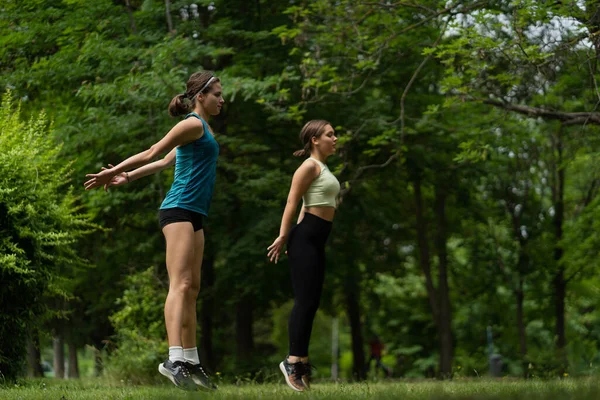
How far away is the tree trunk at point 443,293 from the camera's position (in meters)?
21.5

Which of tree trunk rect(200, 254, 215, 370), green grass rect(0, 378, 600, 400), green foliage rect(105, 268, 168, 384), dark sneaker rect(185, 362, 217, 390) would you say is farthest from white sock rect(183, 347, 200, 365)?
tree trunk rect(200, 254, 215, 370)

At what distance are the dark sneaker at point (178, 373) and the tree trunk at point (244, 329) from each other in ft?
43.8

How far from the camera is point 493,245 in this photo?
25.6m

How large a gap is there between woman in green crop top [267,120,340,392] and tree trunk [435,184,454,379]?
13.7 meters

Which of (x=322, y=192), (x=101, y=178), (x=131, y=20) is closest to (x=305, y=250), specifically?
(x=322, y=192)

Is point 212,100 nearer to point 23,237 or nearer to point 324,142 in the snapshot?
point 324,142

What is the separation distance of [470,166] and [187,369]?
568 inches

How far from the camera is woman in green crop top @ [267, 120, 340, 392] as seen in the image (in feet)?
23.0

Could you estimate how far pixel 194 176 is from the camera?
6395mm

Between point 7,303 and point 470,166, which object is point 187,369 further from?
point 470,166

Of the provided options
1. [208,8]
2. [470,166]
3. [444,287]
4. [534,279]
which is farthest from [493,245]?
[208,8]

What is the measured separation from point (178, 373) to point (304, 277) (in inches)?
57.9

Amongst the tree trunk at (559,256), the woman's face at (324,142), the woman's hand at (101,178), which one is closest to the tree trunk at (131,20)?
the woman's face at (324,142)

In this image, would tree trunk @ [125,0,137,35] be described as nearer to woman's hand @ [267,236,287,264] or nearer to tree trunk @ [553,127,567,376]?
woman's hand @ [267,236,287,264]
